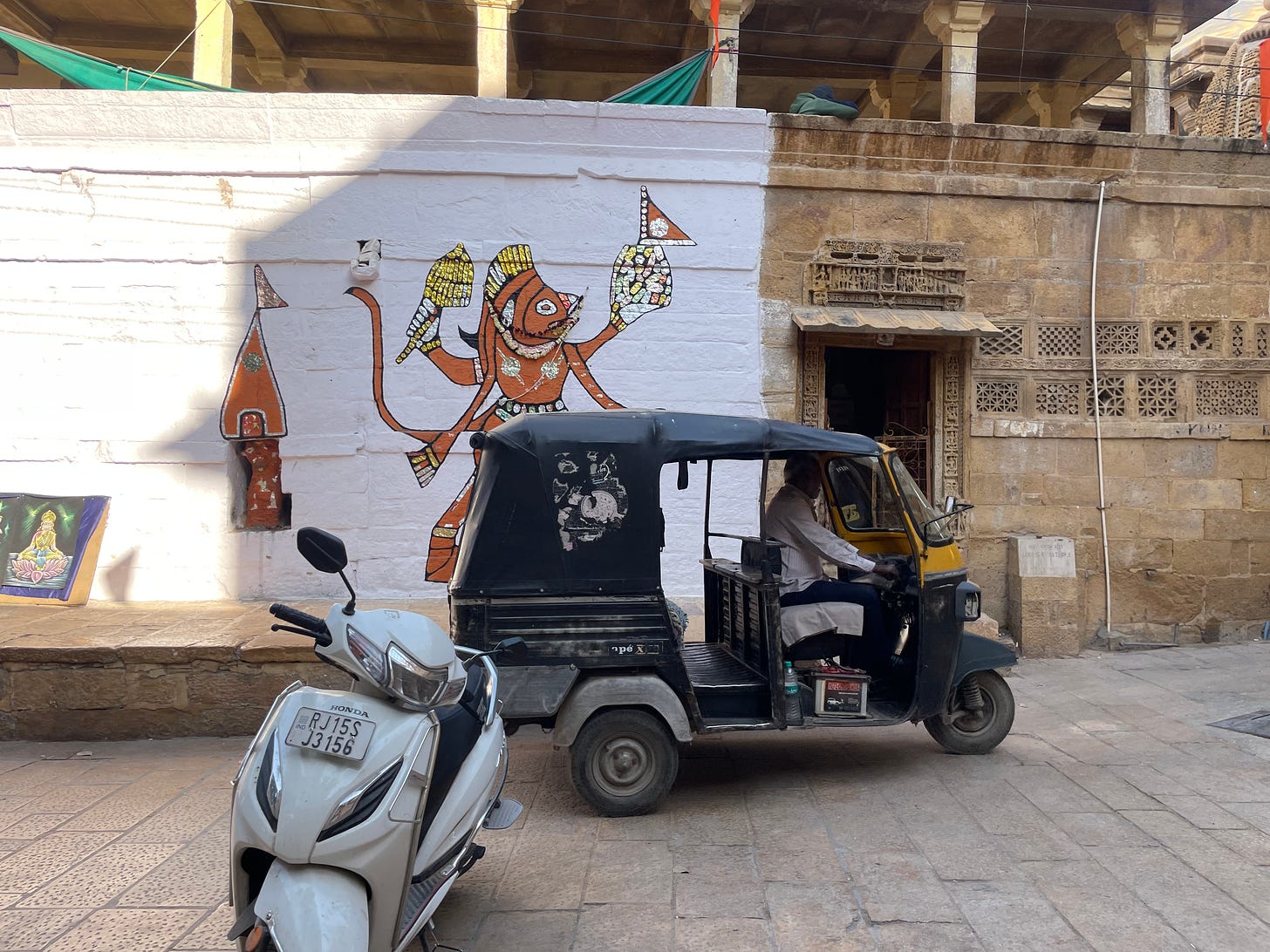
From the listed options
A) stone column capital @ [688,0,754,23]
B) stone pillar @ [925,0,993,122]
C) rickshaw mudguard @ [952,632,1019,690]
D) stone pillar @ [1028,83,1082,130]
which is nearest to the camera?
rickshaw mudguard @ [952,632,1019,690]

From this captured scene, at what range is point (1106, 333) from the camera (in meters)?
8.12

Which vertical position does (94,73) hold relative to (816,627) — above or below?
above

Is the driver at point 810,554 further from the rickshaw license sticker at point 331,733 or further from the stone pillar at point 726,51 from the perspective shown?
the stone pillar at point 726,51

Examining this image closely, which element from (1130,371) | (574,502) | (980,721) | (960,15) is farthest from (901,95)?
(574,502)

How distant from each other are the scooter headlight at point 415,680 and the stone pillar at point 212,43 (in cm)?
738

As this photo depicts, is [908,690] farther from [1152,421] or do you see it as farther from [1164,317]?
[1164,317]

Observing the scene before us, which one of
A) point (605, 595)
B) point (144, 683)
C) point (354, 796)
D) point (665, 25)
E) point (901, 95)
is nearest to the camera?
point (354, 796)

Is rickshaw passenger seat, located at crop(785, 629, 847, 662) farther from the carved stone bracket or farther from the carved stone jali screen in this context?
the carved stone jali screen

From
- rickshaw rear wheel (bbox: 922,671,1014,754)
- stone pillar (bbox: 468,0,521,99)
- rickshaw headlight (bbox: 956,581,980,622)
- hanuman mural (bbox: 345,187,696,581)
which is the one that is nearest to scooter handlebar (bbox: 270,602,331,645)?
rickshaw headlight (bbox: 956,581,980,622)

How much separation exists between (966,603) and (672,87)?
216 inches

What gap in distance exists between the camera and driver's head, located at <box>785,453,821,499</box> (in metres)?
4.82

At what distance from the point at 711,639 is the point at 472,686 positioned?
2405 mm

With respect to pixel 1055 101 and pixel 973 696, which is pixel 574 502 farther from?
pixel 1055 101

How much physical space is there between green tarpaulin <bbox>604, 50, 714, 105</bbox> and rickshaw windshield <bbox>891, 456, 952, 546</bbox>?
4.63 meters
